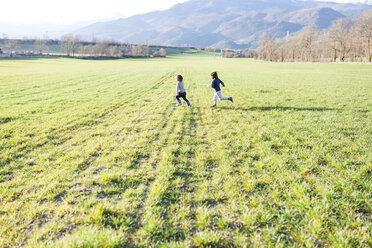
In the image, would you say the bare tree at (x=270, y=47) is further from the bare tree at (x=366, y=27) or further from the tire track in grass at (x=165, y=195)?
the tire track in grass at (x=165, y=195)

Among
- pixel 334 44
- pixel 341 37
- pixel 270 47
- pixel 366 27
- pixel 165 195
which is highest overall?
pixel 270 47

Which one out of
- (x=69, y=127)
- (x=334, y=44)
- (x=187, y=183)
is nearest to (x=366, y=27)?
(x=334, y=44)

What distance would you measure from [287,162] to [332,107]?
9278 mm

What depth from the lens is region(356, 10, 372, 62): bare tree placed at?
58.5 metres

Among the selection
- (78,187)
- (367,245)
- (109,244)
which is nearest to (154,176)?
(78,187)

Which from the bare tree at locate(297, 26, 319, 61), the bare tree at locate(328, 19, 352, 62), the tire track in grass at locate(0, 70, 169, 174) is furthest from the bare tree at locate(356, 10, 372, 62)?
the tire track in grass at locate(0, 70, 169, 174)

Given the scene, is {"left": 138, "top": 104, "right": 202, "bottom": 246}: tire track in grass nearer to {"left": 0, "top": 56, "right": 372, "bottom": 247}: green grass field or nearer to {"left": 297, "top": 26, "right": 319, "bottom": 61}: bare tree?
{"left": 0, "top": 56, "right": 372, "bottom": 247}: green grass field

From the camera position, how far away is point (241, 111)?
38.7 ft

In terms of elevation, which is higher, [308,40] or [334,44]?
[308,40]

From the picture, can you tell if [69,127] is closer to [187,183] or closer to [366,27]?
[187,183]

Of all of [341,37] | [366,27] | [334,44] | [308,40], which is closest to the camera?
[366,27]

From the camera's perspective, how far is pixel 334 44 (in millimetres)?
73812

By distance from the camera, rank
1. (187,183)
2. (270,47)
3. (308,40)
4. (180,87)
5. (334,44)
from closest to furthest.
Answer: (187,183), (180,87), (334,44), (308,40), (270,47)

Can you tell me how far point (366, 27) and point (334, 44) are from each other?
14.4 meters
